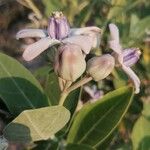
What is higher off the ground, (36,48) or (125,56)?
(36,48)

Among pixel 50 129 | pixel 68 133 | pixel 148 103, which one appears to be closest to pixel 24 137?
pixel 50 129

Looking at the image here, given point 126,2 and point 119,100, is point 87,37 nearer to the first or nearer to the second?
point 119,100

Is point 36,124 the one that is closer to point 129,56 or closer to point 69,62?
point 69,62

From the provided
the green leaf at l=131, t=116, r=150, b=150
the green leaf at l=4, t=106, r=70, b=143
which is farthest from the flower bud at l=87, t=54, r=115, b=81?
the green leaf at l=131, t=116, r=150, b=150

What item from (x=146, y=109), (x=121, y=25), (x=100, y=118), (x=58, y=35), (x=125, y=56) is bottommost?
(x=146, y=109)

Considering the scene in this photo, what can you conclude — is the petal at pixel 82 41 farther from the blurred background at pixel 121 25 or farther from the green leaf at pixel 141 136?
the blurred background at pixel 121 25

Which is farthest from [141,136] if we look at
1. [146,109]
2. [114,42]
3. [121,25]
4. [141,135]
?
[121,25]
